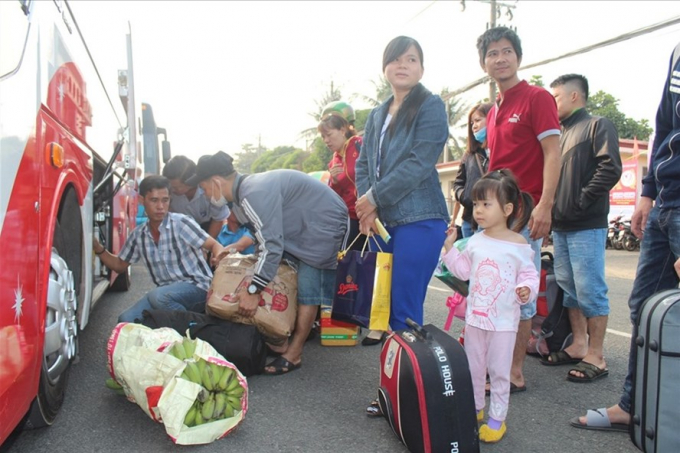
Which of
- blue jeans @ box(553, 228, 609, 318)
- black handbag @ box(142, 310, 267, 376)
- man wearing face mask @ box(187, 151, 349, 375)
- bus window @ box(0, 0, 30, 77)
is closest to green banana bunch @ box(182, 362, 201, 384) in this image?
black handbag @ box(142, 310, 267, 376)

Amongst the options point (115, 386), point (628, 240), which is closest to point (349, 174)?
point (115, 386)

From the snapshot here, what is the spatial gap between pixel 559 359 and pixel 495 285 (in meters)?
1.54

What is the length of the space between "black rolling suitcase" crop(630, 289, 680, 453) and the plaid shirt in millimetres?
2891

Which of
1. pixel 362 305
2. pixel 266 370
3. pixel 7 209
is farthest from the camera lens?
pixel 266 370

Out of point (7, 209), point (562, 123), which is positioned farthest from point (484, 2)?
point (7, 209)

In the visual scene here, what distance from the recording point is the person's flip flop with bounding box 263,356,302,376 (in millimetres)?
3670

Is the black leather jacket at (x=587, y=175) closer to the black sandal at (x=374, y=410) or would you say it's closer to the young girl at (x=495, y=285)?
the young girl at (x=495, y=285)

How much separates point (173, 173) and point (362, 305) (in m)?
2.69

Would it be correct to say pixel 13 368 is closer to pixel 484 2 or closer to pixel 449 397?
pixel 449 397

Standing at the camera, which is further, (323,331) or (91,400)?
(323,331)

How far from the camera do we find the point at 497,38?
10.7 ft

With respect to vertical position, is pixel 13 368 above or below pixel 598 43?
below

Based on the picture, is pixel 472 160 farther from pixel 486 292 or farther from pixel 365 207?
pixel 486 292

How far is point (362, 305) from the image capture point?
10.7ft
